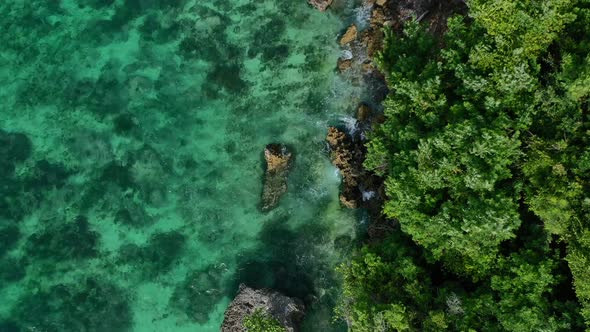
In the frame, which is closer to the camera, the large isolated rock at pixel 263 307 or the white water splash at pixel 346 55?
the large isolated rock at pixel 263 307

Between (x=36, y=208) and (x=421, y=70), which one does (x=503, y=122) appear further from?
(x=36, y=208)

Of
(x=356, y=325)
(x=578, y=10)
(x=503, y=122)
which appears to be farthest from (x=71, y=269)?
(x=578, y=10)

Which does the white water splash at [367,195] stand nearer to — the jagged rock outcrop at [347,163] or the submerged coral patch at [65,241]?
the jagged rock outcrop at [347,163]

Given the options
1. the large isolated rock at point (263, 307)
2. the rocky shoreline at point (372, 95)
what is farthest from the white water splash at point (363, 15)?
the large isolated rock at point (263, 307)

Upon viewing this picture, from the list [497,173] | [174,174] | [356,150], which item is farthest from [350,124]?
[497,173]

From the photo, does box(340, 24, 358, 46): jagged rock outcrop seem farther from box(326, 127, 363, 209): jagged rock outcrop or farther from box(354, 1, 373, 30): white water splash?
box(326, 127, 363, 209): jagged rock outcrop

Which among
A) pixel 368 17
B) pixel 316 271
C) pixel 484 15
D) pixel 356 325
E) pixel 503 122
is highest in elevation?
pixel 484 15

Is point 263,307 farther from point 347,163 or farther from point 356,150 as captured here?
point 356,150
